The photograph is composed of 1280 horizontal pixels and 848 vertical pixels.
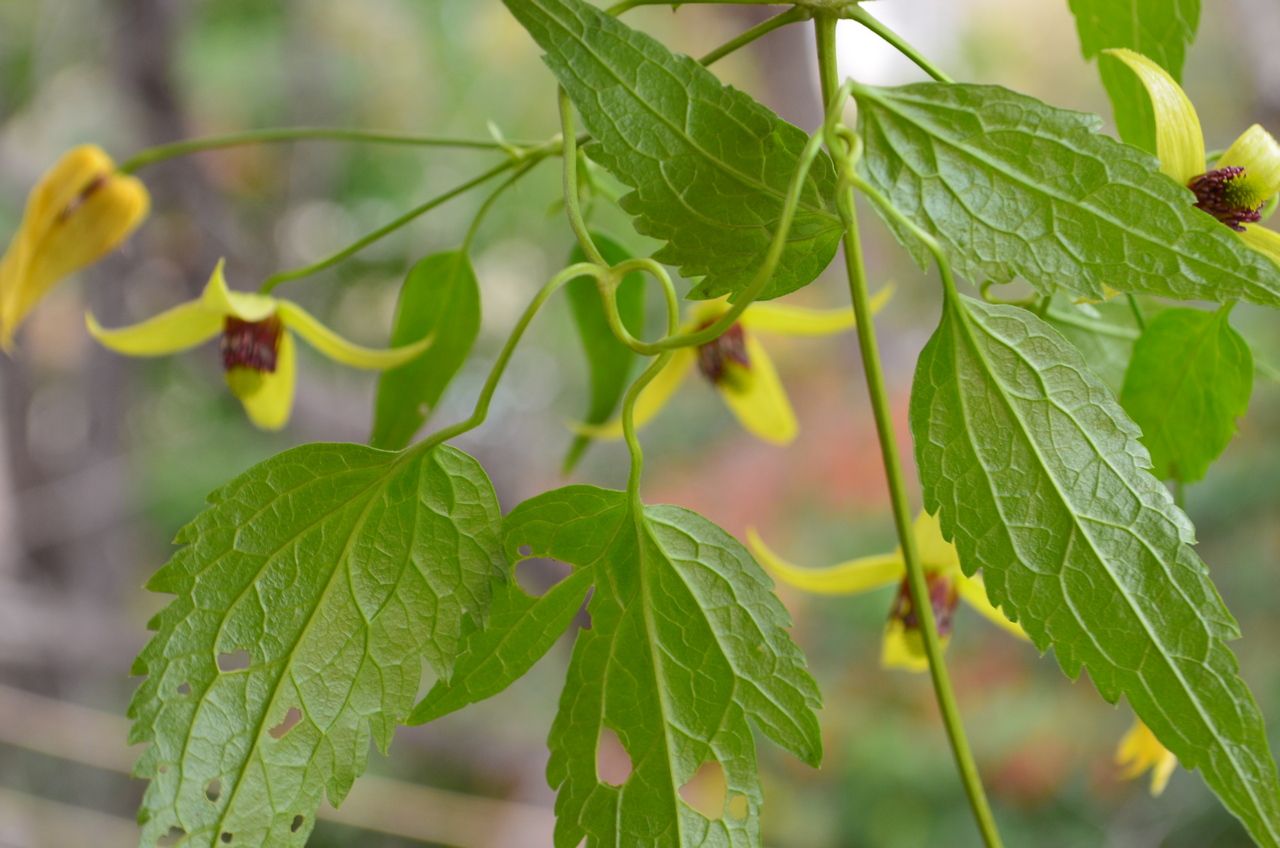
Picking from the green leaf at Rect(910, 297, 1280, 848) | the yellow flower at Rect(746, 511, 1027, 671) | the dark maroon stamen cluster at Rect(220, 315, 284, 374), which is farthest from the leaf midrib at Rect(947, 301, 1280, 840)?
the dark maroon stamen cluster at Rect(220, 315, 284, 374)

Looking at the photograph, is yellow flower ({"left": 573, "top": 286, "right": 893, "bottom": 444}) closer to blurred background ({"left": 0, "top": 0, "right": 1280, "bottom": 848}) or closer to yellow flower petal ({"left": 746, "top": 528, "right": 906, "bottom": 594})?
yellow flower petal ({"left": 746, "top": 528, "right": 906, "bottom": 594})

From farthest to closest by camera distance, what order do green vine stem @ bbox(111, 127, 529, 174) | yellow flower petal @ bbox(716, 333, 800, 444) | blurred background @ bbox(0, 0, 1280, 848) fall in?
blurred background @ bbox(0, 0, 1280, 848) → yellow flower petal @ bbox(716, 333, 800, 444) → green vine stem @ bbox(111, 127, 529, 174)

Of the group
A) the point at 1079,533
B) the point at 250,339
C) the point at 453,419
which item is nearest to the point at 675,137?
the point at 1079,533

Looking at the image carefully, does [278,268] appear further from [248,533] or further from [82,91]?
[248,533]

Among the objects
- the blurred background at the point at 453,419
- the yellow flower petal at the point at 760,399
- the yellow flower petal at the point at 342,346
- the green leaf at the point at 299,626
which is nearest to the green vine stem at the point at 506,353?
the green leaf at the point at 299,626

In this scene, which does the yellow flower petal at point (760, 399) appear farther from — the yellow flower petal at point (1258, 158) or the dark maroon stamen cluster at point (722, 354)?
the yellow flower petal at point (1258, 158)

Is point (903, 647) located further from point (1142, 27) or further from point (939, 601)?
point (1142, 27)
